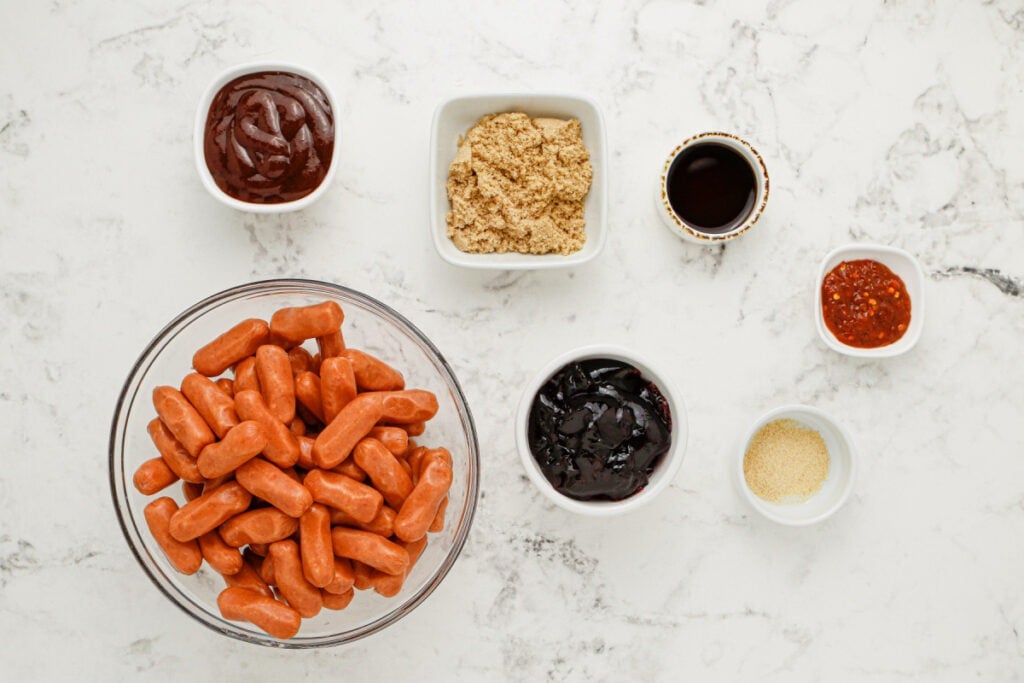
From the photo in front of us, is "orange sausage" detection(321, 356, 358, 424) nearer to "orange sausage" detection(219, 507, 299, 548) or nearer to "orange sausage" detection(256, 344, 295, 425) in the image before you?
"orange sausage" detection(256, 344, 295, 425)

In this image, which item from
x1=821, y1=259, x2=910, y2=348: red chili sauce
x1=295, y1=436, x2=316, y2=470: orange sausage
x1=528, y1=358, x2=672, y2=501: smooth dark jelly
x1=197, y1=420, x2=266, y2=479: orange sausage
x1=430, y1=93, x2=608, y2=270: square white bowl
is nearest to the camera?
x1=197, y1=420, x2=266, y2=479: orange sausage

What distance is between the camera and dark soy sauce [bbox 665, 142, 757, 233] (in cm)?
160

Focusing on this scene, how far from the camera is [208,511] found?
1.25 metres

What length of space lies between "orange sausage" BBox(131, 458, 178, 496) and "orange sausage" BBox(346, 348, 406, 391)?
1.04 ft

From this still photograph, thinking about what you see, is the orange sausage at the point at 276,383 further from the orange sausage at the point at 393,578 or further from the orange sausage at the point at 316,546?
the orange sausage at the point at 393,578

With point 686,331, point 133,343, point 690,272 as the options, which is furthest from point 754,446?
point 133,343

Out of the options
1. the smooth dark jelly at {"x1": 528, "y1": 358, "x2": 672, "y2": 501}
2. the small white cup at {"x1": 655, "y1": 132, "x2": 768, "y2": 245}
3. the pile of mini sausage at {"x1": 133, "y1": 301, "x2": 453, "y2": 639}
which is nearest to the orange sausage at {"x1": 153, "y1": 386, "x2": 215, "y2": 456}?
the pile of mini sausage at {"x1": 133, "y1": 301, "x2": 453, "y2": 639}

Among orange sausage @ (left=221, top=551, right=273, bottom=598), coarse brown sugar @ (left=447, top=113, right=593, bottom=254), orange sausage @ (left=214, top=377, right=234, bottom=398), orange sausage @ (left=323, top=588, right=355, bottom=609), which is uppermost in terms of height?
coarse brown sugar @ (left=447, top=113, right=593, bottom=254)

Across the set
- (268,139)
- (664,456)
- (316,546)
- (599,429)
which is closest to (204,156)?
(268,139)

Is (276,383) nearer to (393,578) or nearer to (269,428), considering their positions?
(269,428)

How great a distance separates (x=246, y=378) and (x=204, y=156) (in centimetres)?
45

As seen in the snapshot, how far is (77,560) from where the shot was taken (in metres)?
1.59

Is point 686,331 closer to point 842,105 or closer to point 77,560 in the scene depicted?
point 842,105

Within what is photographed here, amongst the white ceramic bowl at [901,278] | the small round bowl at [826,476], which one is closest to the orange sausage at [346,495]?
the small round bowl at [826,476]
